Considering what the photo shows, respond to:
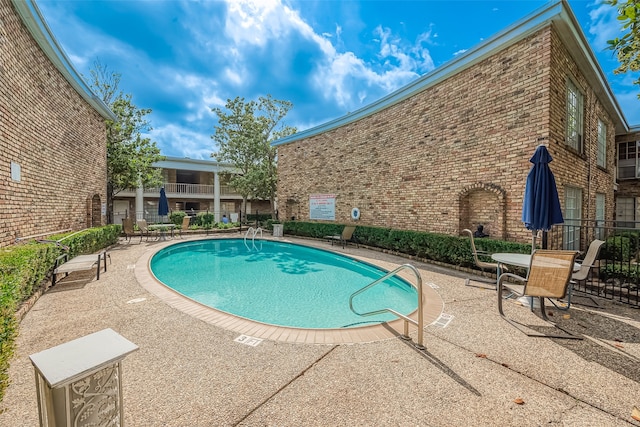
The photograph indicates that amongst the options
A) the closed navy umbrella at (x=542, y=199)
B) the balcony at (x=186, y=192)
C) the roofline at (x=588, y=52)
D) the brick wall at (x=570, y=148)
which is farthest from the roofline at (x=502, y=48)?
the balcony at (x=186, y=192)

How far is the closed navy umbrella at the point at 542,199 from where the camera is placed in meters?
4.79

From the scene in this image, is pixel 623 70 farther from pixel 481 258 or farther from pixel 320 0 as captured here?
pixel 320 0

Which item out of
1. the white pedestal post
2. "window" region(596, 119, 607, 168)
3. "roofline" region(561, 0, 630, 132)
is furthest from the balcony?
"window" region(596, 119, 607, 168)

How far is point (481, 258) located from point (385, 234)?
3735 mm

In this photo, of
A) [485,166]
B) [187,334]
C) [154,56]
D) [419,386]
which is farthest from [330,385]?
[154,56]

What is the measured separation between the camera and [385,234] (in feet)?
34.2

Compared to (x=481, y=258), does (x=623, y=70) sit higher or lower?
higher

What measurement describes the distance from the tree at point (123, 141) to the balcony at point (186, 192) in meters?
6.54

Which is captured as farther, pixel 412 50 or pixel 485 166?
pixel 412 50

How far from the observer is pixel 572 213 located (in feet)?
26.7

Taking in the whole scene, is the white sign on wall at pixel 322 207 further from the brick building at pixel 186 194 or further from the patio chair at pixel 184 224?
the brick building at pixel 186 194

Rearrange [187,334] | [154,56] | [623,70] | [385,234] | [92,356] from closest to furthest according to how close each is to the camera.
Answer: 1. [92,356]
2. [187,334]
3. [623,70]
4. [385,234]
5. [154,56]

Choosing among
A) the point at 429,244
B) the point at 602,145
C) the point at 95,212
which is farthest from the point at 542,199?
the point at 95,212

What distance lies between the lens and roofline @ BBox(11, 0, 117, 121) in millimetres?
5711
